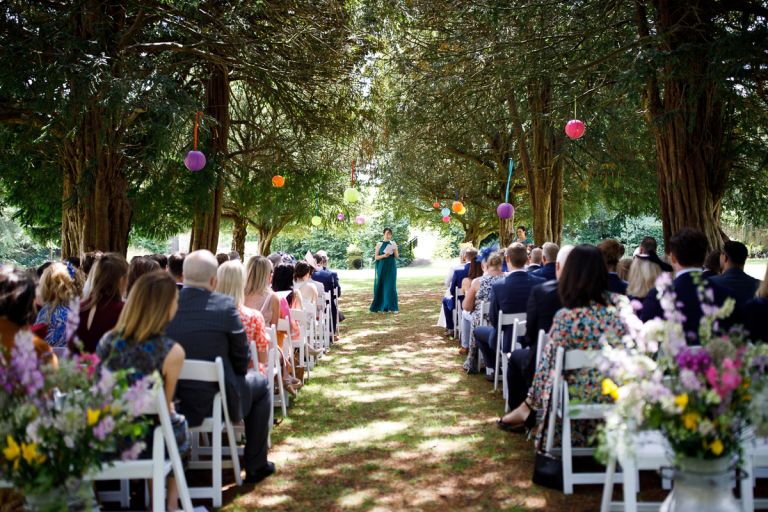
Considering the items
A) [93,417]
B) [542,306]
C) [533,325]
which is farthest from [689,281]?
[93,417]

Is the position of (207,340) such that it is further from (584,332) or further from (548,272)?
(548,272)

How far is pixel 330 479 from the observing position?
5.07 metres

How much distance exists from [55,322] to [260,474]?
202cm

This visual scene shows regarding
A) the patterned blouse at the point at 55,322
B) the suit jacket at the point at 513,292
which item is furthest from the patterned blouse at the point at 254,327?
the suit jacket at the point at 513,292

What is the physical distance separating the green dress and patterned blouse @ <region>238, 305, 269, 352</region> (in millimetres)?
10726

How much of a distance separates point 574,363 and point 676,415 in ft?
4.74

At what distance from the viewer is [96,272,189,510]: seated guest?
386 centimetres

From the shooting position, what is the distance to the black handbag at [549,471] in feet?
15.6

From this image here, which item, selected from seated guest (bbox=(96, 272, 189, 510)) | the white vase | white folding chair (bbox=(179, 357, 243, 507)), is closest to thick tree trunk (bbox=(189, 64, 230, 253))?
white folding chair (bbox=(179, 357, 243, 507))

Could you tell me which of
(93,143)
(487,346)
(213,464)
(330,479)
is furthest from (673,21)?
(93,143)

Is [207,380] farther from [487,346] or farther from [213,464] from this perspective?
[487,346]

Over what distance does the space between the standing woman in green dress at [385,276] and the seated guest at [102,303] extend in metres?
11.2

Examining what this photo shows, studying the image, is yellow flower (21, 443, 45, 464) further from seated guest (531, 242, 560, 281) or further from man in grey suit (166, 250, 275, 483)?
seated guest (531, 242, 560, 281)

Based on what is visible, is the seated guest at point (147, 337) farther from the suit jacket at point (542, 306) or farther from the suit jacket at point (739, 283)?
the suit jacket at point (739, 283)
